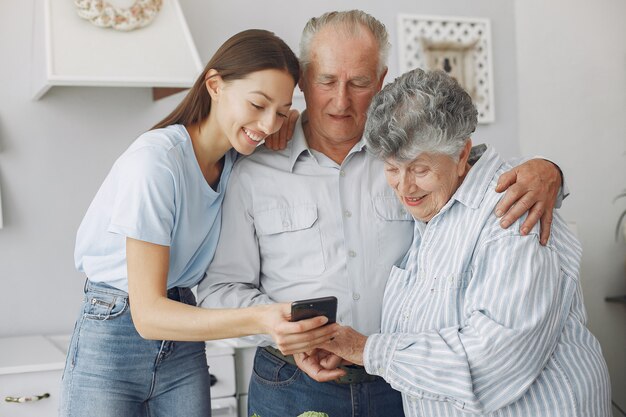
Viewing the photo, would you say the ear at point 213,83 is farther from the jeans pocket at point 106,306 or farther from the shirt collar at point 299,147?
the jeans pocket at point 106,306

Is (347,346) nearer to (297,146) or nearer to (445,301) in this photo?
(445,301)

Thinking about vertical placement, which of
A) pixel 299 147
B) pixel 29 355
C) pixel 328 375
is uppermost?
pixel 299 147

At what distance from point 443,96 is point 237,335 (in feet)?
2.05

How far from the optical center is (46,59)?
8.47 feet

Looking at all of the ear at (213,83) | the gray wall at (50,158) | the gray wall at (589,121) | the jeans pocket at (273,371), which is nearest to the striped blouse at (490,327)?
the jeans pocket at (273,371)

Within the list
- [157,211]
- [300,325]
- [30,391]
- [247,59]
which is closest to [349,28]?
[247,59]

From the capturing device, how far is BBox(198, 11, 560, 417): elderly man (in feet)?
6.08

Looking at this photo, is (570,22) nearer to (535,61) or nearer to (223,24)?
(535,61)

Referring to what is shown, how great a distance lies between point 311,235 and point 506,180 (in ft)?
1.63

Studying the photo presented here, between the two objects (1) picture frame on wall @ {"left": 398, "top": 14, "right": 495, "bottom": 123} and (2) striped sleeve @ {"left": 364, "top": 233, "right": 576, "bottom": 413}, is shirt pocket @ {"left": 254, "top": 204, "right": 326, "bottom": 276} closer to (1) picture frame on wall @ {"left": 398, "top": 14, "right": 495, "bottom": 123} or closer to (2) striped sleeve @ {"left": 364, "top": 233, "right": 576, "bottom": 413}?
(2) striped sleeve @ {"left": 364, "top": 233, "right": 576, "bottom": 413}

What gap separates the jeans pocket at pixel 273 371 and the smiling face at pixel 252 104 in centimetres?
52

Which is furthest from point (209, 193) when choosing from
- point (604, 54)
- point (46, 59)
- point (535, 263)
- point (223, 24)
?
point (604, 54)

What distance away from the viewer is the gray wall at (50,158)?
2967 mm

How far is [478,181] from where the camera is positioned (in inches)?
64.6
